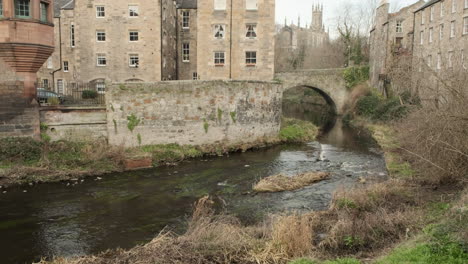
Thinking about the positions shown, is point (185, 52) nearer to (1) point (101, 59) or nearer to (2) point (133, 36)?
(2) point (133, 36)

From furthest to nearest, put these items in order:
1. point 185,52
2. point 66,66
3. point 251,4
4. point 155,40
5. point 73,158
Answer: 1. point 66,66
2. point 185,52
3. point 155,40
4. point 251,4
5. point 73,158

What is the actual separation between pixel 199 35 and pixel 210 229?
22764 mm

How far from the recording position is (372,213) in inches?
429

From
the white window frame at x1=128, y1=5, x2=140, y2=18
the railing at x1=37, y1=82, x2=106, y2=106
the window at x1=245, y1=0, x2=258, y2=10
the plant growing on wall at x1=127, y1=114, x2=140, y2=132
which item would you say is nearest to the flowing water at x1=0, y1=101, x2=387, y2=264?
the plant growing on wall at x1=127, y1=114, x2=140, y2=132

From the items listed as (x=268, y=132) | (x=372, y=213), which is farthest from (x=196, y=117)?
(x=372, y=213)

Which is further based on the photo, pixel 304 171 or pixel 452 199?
pixel 304 171

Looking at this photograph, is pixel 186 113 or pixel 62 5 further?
pixel 62 5

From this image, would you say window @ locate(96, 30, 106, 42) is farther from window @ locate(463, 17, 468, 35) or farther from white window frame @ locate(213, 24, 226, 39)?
window @ locate(463, 17, 468, 35)

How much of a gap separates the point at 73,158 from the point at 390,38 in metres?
31.5

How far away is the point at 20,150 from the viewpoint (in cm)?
1683

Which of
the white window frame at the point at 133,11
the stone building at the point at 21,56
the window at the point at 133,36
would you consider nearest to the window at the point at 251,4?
the white window frame at the point at 133,11

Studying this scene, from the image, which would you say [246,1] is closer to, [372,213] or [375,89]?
[375,89]

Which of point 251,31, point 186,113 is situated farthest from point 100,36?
point 186,113

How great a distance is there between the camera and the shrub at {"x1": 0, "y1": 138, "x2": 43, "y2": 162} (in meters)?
16.6
